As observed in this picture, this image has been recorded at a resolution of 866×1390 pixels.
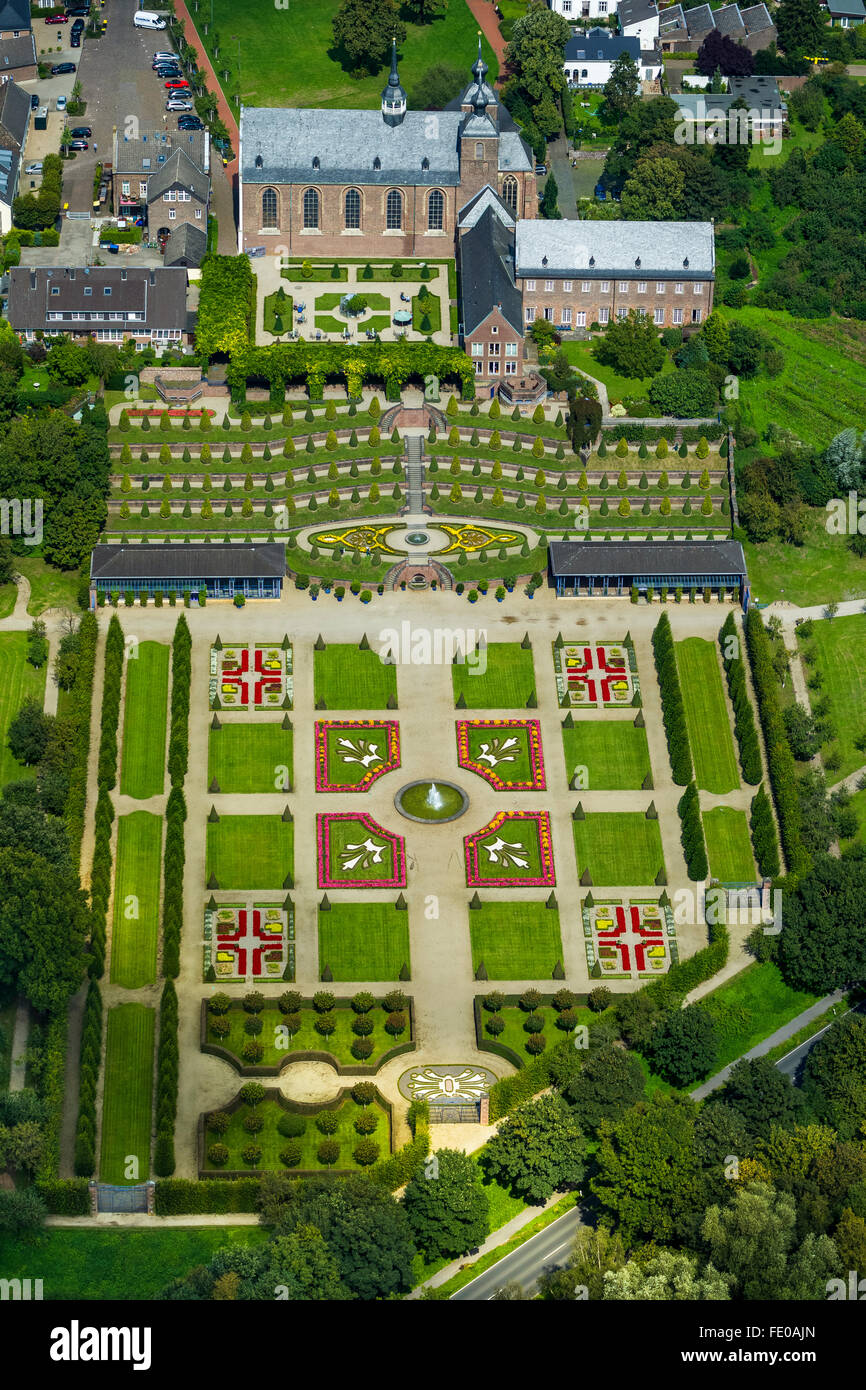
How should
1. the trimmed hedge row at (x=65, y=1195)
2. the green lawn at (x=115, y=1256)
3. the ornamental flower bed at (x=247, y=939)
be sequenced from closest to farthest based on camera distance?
the green lawn at (x=115, y=1256) → the trimmed hedge row at (x=65, y=1195) → the ornamental flower bed at (x=247, y=939)

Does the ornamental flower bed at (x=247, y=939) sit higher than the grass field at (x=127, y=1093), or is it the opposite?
the ornamental flower bed at (x=247, y=939)

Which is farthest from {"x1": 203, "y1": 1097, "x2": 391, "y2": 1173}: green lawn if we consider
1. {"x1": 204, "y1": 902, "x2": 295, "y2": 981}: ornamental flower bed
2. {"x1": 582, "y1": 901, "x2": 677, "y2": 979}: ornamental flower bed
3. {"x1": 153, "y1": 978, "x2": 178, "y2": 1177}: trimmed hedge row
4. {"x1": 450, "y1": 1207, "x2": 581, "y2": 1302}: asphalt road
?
{"x1": 582, "y1": 901, "x2": 677, "y2": 979}: ornamental flower bed

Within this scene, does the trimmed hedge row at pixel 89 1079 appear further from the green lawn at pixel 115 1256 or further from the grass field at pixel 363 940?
the grass field at pixel 363 940

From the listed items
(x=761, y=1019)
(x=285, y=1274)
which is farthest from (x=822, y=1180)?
(x=285, y=1274)

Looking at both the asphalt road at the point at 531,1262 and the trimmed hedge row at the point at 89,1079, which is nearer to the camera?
the asphalt road at the point at 531,1262

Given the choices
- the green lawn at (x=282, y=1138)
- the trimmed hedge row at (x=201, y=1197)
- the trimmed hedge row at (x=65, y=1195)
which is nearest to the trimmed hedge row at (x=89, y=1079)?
the trimmed hedge row at (x=65, y=1195)

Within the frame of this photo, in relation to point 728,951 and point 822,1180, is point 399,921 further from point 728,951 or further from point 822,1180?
point 822,1180
